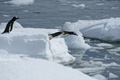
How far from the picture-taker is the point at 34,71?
6199 millimetres

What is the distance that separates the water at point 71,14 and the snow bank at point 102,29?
384 millimetres

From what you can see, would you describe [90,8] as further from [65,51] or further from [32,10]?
[65,51]

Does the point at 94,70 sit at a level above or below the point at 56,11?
above

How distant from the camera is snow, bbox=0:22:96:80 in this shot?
6.10 metres

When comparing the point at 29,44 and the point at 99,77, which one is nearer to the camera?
the point at 99,77

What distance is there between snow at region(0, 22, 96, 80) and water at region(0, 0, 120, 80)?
2.27ft

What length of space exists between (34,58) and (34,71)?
1.62 m

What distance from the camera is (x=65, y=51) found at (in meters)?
10.4

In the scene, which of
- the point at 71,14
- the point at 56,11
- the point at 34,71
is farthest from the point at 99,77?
the point at 56,11

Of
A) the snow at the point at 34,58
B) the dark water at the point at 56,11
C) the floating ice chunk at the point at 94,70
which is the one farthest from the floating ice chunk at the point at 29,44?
the dark water at the point at 56,11

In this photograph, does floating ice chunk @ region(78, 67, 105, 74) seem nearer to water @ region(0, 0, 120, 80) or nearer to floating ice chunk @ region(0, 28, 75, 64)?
water @ region(0, 0, 120, 80)

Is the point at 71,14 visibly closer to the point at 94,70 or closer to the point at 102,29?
the point at 102,29

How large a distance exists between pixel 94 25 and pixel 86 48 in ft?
7.86

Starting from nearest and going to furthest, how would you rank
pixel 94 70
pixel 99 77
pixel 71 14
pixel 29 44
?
pixel 99 77, pixel 29 44, pixel 94 70, pixel 71 14
